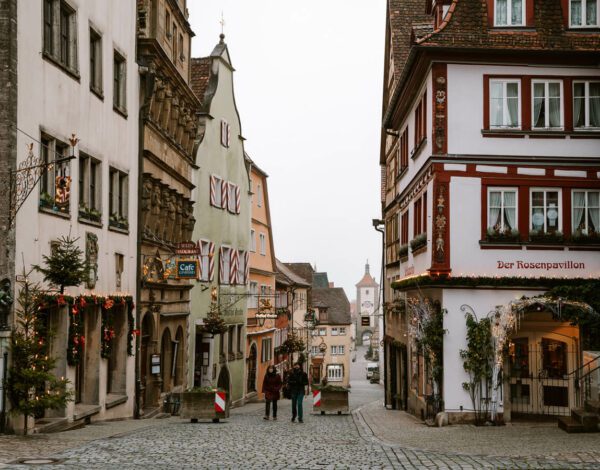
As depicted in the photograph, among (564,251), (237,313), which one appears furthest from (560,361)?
(237,313)

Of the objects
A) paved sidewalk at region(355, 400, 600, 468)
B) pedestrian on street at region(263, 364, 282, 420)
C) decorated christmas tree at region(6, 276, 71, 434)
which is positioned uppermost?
decorated christmas tree at region(6, 276, 71, 434)

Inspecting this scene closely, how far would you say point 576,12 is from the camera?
24.1 meters

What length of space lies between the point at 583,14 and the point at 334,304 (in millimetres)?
80771

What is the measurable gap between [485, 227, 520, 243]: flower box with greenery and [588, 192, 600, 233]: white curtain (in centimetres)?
190

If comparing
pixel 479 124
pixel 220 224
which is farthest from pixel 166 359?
pixel 479 124

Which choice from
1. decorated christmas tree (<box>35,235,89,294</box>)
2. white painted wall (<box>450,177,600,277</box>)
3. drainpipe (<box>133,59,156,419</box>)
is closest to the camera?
decorated christmas tree (<box>35,235,89,294</box>)

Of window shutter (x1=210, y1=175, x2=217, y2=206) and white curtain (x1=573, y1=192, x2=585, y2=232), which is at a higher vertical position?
window shutter (x1=210, y1=175, x2=217, y2=206)

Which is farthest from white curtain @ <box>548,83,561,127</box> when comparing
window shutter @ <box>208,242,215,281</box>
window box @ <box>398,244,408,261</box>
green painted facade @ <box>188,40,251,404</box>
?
window shutter @ <box>208,242,215,281</box>

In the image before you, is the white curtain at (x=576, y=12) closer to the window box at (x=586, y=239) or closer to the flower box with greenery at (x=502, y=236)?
the window box at (x=586, y=239)

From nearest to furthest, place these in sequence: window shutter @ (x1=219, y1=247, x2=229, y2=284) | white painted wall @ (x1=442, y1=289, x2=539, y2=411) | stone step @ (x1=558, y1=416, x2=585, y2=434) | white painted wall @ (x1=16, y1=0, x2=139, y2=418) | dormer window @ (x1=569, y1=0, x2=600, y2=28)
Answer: white painted wall @ (x1=16, y1=0, x2=139, y2=418)
stone step @ (x1=558, y1=416, x2=585, y2=434)
white painted wall @ (x1=442, y1=289, x2=539, y2=411)
dormer window @ (x1=569, y1=0, x2=600, y2=28)
window shutter @ (x1=219, y1=247, x2=229, y2=284)

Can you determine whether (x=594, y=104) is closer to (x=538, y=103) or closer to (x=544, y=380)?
(x=538, y=103)

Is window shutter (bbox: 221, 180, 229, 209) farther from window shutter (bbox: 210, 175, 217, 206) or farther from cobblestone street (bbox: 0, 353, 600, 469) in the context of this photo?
cobblestone street (bbox: 0, 353, 600, 469)

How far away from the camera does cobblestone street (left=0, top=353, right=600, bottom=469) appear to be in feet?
47.3

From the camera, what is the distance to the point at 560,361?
2423 centimetres
